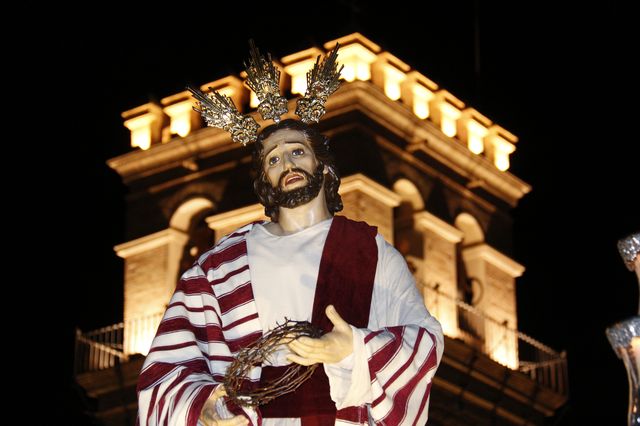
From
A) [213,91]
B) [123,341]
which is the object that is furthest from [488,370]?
[213,91]

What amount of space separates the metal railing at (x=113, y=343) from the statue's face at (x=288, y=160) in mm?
28489

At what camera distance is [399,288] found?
12367 millimetres

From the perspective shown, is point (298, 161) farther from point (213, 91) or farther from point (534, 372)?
point (534, 372)

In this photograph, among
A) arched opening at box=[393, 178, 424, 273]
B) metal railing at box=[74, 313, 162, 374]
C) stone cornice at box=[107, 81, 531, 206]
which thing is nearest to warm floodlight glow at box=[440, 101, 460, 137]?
stone cornice at box=[107, 81, 531, 206]

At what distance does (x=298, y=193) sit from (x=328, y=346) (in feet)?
4.92

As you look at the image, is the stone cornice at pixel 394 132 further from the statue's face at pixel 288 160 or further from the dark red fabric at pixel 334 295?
the dark red fabric at pixel 334 295

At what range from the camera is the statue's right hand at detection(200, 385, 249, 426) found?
11602 mm

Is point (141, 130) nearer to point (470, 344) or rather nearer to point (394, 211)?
point (394, 211)

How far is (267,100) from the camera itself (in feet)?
42.4

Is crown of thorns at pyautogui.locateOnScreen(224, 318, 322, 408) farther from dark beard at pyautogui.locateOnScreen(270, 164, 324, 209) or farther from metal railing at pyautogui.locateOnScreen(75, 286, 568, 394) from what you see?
metal railing at pyautogui.locateOnScreen(75, 286, 568, 394)

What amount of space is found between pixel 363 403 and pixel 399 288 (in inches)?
35.9

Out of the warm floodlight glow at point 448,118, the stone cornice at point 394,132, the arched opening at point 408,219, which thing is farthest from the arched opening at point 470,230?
the warm floodlight glow at point 448,118

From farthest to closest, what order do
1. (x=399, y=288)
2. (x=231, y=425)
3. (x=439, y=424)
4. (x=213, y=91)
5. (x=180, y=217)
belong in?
(x=180, y=217)
(x=439, y=424)
(x=213, y=91)
(x=399, y=288)
(x=231, y=425)

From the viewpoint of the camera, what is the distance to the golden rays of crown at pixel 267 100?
1293 cm
